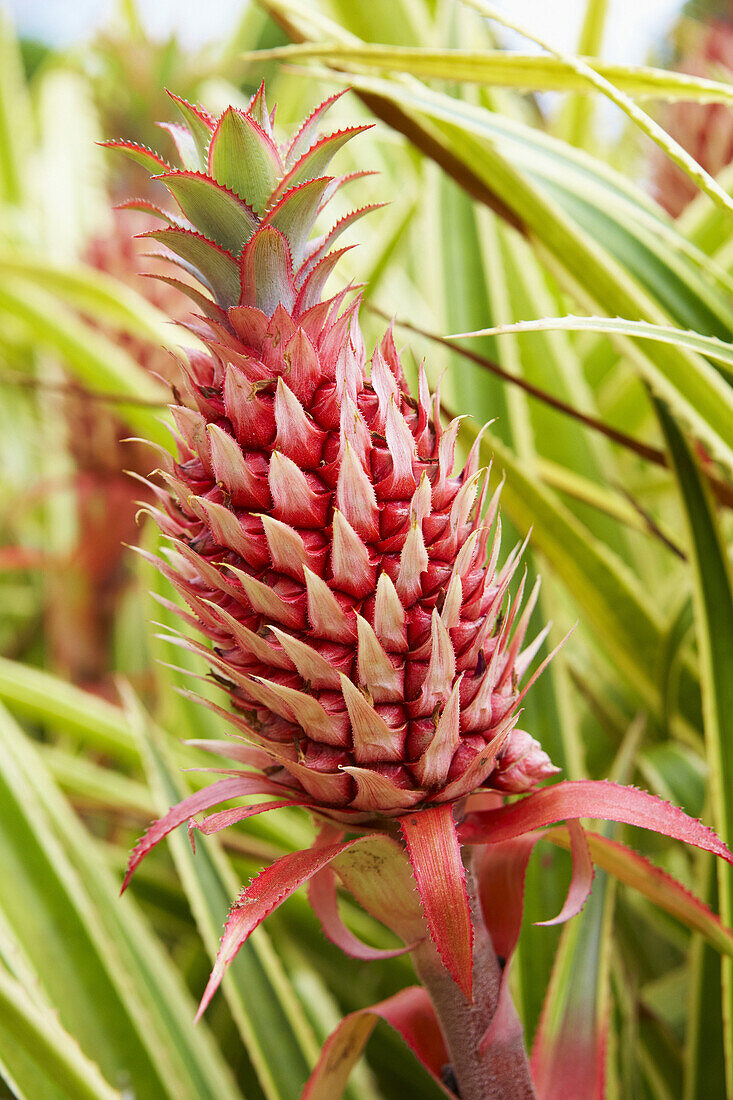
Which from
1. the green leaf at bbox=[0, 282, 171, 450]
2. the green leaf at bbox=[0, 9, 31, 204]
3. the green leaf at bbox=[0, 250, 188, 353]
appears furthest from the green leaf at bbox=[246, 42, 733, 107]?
the green leaf at bbox=[0, 9, 31, 204]

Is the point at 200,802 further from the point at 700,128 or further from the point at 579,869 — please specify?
the point at 700,128

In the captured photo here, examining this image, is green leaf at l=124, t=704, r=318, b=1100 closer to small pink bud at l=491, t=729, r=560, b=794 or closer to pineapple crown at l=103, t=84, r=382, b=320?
small pink bud at l=491, t=729, r=560, b=794

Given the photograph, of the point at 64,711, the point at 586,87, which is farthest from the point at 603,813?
the point at 64,711

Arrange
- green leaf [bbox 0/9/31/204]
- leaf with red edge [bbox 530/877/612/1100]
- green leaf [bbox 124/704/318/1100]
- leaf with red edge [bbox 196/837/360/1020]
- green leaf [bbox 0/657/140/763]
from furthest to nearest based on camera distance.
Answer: green leaf [bbox 0/9/31/204], green leaf [bbox 0/657/140/763], green leaf [bbox 124/704/318/1100], leaf with red edge [bbox 530/877/612/1100], leaf with red edge [bbox 196/837/360/1020]

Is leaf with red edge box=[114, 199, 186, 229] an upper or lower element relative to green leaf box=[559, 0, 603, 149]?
lower

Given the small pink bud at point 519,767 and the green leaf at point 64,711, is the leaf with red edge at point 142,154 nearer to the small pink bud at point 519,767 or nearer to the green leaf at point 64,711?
the small pink bud at point 519,767

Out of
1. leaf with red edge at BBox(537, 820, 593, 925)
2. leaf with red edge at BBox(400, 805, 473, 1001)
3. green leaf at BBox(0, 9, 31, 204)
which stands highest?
green leaf at BBox(0, 9, 31, 204)
